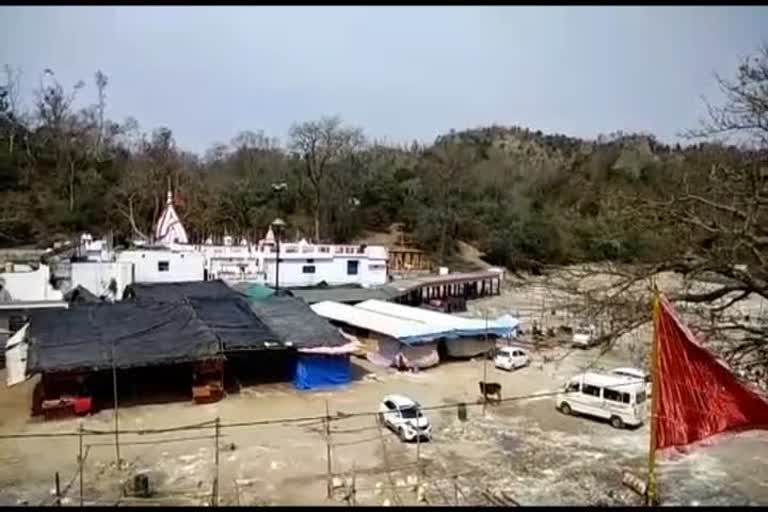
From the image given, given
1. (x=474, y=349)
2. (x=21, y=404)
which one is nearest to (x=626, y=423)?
(x=474, y=349)

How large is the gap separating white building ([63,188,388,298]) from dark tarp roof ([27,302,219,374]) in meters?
4.88

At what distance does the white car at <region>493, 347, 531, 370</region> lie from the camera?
1652 centimetres

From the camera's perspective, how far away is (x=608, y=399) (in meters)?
12.5

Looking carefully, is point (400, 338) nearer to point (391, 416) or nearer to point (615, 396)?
point (391, 416)

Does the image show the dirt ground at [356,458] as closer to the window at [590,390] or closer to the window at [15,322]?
the window at [590,390]

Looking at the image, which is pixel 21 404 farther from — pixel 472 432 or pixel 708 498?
pixel 708 498

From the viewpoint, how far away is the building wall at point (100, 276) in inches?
808

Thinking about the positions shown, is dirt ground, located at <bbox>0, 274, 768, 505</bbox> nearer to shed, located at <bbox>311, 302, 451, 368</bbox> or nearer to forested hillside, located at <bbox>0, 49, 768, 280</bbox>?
shed, located at <bbox>311, 302, 451, 368</bbox>

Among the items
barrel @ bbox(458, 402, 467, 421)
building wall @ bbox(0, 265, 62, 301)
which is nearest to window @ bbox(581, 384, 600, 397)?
barrel @ bbox(458, 402, 467, 421)

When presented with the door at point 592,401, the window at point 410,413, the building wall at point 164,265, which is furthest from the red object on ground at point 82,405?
the building wall at point 164,265

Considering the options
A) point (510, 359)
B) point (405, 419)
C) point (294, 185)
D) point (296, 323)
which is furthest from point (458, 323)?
point (294, 185)

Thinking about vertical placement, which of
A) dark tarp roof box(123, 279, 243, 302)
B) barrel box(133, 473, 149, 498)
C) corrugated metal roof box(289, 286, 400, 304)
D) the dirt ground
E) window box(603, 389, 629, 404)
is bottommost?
the dirt ground

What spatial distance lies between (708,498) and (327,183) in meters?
30.0

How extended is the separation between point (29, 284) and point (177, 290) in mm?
3683
